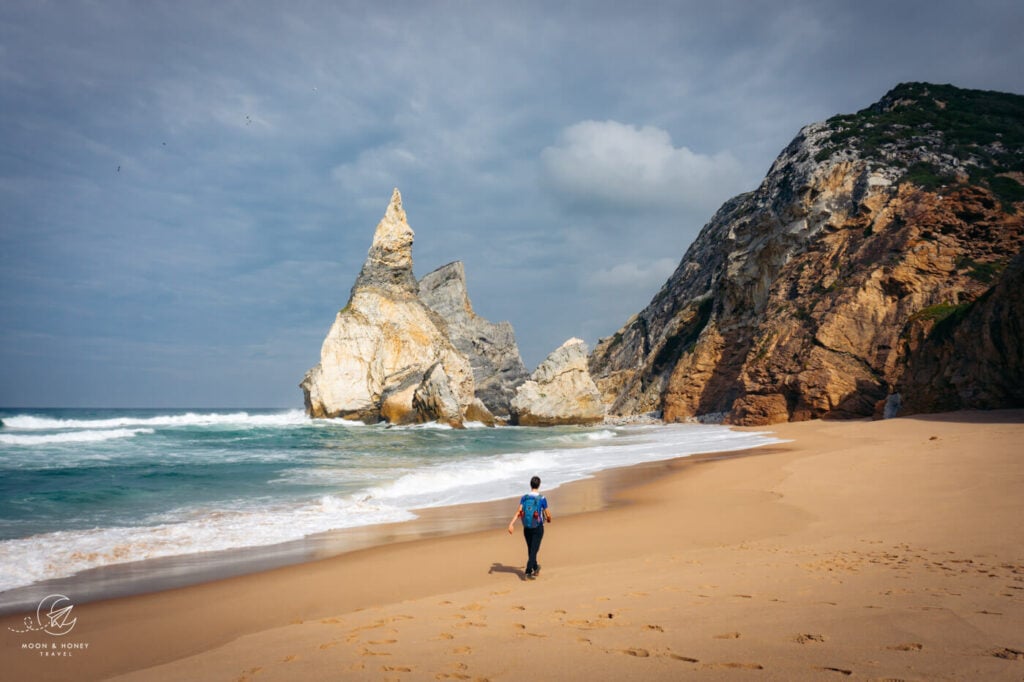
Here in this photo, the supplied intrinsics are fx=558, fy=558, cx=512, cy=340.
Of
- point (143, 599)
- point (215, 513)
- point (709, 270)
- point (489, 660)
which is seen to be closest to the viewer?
point (489, 660)

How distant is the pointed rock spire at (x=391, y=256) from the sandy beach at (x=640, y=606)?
1778 inches

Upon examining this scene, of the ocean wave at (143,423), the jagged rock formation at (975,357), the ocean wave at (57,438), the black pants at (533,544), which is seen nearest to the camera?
the black pants at (533,544)

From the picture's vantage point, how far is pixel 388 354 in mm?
49781

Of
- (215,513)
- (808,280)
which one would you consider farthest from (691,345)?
(215,513)

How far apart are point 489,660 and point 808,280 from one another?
107 feet

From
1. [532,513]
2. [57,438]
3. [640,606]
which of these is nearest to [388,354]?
[57,438]

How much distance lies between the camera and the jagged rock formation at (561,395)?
5053cm

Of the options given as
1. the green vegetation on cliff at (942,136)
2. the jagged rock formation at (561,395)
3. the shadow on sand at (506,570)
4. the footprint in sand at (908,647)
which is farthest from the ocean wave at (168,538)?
the jagged rock formation at (561,395)

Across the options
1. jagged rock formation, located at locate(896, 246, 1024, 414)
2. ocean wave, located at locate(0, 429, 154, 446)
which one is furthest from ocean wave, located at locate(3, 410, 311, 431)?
jagged rock formation, located at locate(896, 246, 1024, 414)

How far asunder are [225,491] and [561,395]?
128ft

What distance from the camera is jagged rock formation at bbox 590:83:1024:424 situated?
24.1 meters

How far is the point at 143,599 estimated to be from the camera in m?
6.13

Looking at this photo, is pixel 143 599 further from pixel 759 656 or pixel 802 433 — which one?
pixel 802 433

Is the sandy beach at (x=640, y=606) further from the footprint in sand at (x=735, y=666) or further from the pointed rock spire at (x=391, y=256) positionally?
the pointed rock spire at (x=391, y=256)
